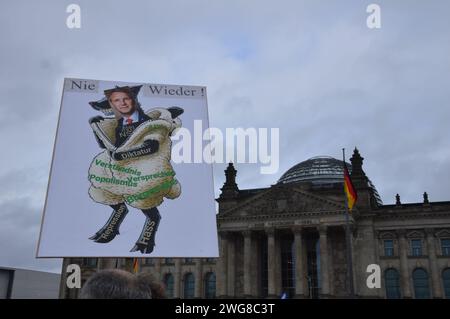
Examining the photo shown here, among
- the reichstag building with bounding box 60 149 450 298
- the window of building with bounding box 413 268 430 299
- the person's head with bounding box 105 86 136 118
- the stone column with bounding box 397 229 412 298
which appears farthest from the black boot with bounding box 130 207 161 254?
the window of building with bounding box 413 268 430 299

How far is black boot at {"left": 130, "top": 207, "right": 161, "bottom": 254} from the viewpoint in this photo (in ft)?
42.8

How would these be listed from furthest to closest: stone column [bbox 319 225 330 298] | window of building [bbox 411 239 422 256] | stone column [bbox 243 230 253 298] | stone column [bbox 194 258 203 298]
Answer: stone column [bbox 194 258 203 298], stone column [bbox 243 230 253 298], window of building [bbox 411 239 422 256], stone column [bbox 319 225 330 298]

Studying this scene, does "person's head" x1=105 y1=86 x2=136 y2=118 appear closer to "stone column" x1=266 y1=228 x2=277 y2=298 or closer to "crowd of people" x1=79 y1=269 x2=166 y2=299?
"crowd of people" x1=79 y1=269 x2=166 y2=299

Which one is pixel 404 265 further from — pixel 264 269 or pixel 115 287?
pixel 115 287

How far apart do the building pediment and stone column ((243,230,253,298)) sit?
2856mm

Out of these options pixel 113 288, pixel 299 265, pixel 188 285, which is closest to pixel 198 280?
pixel 188 285

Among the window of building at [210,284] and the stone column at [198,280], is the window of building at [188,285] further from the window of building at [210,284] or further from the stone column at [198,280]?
the window of building at [210,284]

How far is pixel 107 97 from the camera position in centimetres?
1448

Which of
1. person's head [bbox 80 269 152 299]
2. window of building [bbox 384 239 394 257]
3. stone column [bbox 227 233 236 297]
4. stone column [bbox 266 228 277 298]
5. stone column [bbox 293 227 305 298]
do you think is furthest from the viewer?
stone column [bbox 227 233 236 297]

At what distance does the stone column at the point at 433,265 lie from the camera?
5631cm

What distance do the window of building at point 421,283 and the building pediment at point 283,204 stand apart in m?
11.5

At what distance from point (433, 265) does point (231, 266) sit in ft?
78.8
